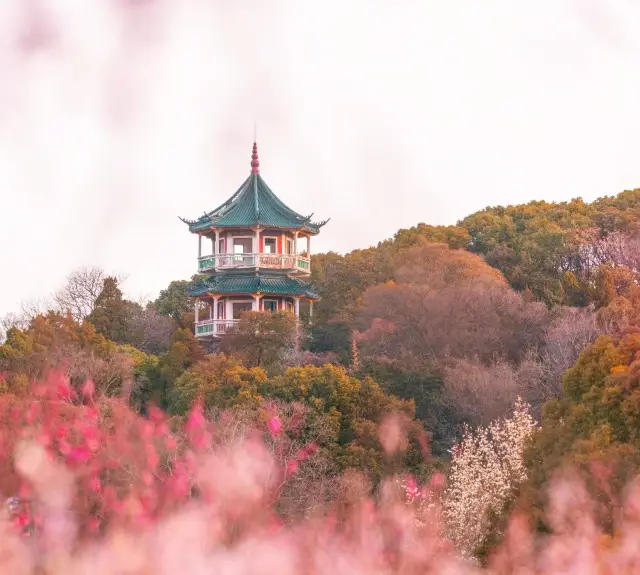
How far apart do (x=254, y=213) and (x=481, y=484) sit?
2332 centimetres

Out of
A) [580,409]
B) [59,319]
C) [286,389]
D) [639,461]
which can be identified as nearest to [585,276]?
[286,389]

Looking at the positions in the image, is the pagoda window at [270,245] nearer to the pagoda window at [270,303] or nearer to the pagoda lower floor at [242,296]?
the pagoda lower floor at [242,296]

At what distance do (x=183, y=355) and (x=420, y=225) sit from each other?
12.8m

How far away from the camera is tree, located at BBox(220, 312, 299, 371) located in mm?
40125

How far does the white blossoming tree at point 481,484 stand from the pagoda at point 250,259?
19.1 meters

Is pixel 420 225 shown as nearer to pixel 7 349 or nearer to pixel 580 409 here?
pixel 7 349

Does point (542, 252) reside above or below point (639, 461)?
above

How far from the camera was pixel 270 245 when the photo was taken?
4897 cm

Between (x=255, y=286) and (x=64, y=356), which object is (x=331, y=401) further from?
(x=255, y=286)

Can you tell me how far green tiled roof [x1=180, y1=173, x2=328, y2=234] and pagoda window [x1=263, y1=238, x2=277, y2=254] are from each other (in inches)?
44.4

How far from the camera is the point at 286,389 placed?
110 feet

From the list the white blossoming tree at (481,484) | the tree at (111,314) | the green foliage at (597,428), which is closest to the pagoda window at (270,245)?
the tree at (111,314)

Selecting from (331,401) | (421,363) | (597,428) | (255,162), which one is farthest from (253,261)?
(597,428)

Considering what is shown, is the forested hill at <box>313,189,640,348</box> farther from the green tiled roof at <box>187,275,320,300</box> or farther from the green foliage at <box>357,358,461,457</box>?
the green foliage at <box>357,358,461,457</box>
